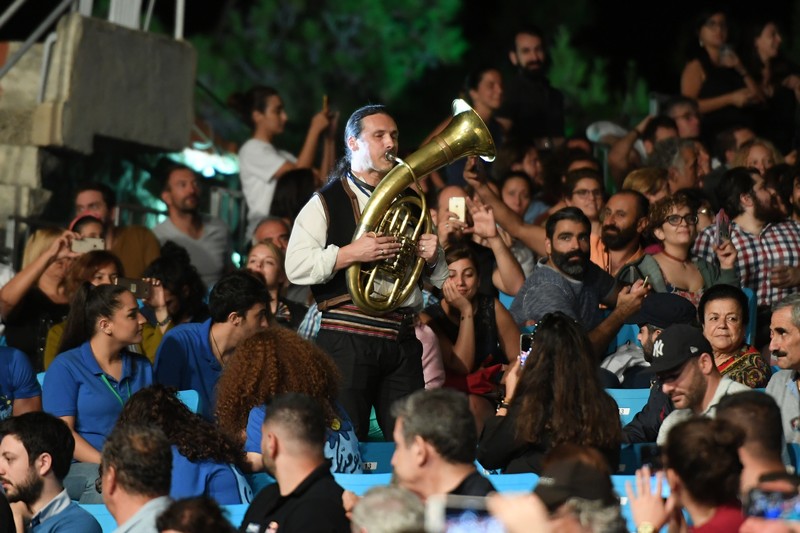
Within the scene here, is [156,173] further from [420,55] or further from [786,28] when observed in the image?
[420,55]

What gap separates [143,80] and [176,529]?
321 inches

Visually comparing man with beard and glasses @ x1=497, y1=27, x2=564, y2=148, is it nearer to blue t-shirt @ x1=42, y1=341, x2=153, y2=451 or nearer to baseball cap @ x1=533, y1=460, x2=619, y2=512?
blue t-shirt @ x1=42, y1=341, x2=153, y2=451

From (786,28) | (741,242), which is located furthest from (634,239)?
(786,28)

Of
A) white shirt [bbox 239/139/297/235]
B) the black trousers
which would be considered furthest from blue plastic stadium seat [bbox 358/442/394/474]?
white shirt [bbox 239/139/297/235]

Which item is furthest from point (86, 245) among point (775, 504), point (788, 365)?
point (775, 504)

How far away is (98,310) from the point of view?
8.46 metres

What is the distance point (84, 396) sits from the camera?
827 centimetres

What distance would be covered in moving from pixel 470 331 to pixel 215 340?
4.57ft

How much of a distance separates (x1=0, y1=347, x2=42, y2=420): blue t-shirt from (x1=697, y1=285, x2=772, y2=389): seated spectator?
3.35 metres

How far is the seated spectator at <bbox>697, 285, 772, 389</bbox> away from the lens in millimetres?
8172

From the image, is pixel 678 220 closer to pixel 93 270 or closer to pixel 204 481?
pixel 93 270

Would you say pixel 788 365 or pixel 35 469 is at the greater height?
pixel 788 365

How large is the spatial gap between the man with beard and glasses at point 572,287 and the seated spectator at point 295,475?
3344 mm

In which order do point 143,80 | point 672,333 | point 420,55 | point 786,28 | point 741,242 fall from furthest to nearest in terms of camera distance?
point 420,55 < point 786,28 < point 143,80 < point 741,242 < point 672,333
